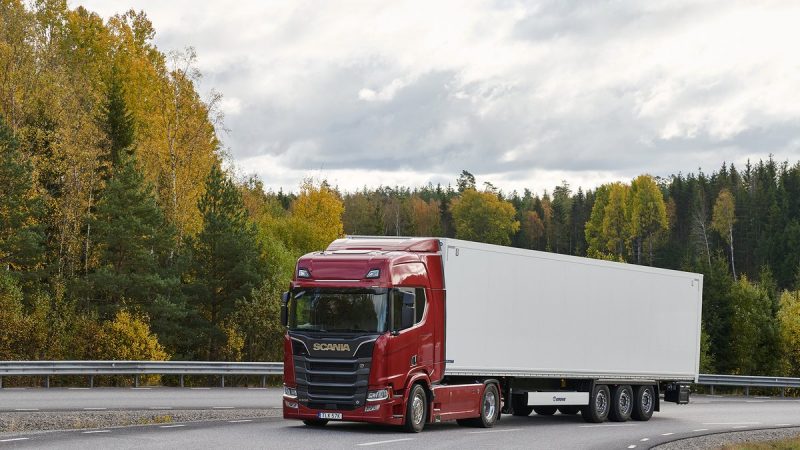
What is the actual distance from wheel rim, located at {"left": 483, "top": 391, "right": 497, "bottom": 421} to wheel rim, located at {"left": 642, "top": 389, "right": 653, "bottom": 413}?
6.32 metres

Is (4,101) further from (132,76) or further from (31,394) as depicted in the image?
(31,394)

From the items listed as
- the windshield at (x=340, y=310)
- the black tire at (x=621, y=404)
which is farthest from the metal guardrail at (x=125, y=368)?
the windshield at (x=340, y=310)

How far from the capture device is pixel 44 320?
44.0 metres

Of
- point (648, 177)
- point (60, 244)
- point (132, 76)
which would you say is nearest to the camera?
point (60, 244)

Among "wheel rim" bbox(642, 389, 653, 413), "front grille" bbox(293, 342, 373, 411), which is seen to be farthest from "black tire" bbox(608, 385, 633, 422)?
"front grille" bbox(293, 342, 373, 411)

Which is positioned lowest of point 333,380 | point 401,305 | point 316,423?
point 316,423

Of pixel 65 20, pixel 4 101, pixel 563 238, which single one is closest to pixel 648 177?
pixel 563 238

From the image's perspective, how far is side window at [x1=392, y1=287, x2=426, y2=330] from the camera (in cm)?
1970

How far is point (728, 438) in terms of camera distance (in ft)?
76.7

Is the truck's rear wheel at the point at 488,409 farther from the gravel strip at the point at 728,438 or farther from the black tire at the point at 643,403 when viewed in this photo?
the black tire at the point at 643,403

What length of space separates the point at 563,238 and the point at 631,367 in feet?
549

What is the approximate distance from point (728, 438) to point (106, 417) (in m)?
12.5

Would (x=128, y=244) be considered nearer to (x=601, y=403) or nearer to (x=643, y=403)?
(x=643, y=403)

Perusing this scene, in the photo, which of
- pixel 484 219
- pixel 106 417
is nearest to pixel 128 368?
pixel 106 417
